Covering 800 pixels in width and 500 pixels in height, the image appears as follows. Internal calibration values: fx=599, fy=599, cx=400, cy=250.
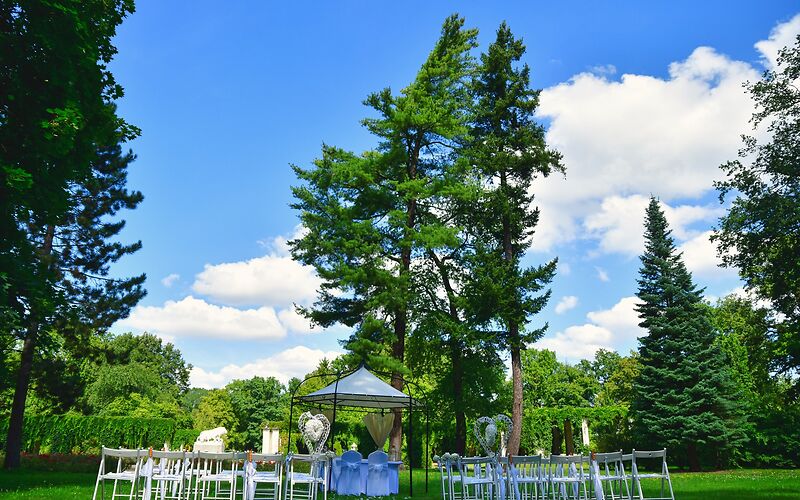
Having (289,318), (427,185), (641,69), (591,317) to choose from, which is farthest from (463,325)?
(591,317)

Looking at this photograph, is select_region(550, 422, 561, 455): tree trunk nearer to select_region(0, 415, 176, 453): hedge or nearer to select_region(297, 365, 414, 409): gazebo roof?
select_region(297, 365, 414, 409): gazebo roof

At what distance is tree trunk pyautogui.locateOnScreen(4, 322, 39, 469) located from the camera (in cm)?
1587

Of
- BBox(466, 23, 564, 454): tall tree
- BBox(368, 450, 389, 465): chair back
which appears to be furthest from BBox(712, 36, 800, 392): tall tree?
BBox(368, 450, 389, 465): chair back

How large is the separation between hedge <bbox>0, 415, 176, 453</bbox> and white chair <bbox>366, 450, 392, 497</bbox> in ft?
44.9

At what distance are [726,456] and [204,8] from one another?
22823mm

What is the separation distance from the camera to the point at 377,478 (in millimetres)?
11766

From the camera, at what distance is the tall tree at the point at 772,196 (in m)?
16.3

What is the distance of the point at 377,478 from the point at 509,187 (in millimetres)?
10572

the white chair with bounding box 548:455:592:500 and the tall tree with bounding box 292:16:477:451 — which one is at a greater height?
the tall tree with bounding box 292:16:477:451

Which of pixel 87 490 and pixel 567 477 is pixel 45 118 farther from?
pixel 567 477

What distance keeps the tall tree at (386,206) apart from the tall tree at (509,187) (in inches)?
44.8

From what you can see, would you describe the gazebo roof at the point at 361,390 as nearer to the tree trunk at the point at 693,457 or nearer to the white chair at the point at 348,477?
the white chair at the point at 348,477

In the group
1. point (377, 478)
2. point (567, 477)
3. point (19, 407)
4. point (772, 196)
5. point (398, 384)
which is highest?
point (772, 196)

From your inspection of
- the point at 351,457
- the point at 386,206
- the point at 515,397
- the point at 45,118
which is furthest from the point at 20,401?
the point at 515,397
